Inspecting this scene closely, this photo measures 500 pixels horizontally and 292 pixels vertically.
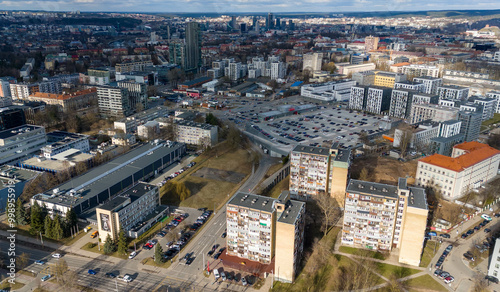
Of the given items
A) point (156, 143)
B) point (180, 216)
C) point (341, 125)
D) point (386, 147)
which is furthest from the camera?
point (341, 125)

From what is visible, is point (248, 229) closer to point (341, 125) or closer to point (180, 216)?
point (180, 216)

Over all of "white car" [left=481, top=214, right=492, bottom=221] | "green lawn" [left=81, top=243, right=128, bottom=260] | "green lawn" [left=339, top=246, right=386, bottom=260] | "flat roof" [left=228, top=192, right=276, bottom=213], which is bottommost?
Result: "green lawn" [left=81, top=243, right=128, bottom=260]

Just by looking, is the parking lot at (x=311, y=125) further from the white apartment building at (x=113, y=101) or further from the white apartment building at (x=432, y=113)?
the white apartment building at (x=113, y=101)

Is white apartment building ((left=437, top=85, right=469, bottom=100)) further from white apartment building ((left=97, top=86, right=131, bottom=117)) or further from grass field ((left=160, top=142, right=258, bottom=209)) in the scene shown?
white apartment building ((left=97, top=86, right=131, bottom=117))

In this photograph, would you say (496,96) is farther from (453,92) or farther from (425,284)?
(425,284)

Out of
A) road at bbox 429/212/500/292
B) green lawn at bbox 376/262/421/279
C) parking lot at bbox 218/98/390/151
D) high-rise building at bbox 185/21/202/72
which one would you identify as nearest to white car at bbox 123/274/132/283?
green lawn at bbox 376/262/421/279

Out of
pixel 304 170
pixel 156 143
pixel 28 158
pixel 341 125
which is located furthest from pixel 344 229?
pixel 28 158
